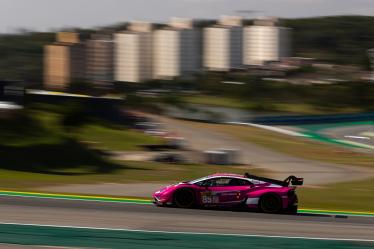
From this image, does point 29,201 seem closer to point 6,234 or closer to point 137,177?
point 6,234

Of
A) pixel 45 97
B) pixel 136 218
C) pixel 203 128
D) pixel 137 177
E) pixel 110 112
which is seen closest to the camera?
pixel 136 218

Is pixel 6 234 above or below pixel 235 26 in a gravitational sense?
below

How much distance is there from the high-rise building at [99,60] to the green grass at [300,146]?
305 ft

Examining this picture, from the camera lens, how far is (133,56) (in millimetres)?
160750

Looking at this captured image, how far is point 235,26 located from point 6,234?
179m

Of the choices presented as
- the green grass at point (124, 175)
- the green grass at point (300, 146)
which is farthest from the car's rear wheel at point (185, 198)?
the green grass at point (300, 146)

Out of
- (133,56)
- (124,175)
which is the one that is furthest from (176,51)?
(124,175)

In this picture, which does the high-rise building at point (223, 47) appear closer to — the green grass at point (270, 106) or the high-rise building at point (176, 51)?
the high-rise building at point (176, 51)

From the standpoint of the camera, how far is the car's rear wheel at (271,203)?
16203 mm

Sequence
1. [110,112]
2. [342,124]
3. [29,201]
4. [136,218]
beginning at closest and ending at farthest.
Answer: [136,218] → [29,201] → [110,112] → [342,124]

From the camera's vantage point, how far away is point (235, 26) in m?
187

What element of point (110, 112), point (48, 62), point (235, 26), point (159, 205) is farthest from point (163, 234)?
point (235, 26)

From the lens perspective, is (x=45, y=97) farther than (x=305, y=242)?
Yes

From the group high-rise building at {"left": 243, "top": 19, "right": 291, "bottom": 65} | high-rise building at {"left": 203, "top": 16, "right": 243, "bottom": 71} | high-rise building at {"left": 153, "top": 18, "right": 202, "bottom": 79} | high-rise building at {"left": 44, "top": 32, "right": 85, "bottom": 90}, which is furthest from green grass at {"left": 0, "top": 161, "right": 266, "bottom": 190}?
high-rise building at {"left": 243, "top": 19, "right": 291, "bottom": 65}
